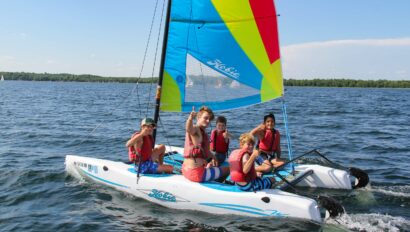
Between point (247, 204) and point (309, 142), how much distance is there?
9.15 metres

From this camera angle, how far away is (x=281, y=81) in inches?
344

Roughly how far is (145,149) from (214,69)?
83.1 inches

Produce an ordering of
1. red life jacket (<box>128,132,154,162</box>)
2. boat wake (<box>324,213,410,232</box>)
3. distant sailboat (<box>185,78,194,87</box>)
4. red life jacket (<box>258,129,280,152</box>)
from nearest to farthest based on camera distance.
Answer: boat wake (<box>324,213,410,232</box>) < red life jacket (<box>128,132,154,162</box>) < distant sailboat (<box>185,78,194,87</box>) < red life jacket (<box>258,129,280,152</box>)

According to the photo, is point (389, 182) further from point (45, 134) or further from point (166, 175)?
point (45, 134)

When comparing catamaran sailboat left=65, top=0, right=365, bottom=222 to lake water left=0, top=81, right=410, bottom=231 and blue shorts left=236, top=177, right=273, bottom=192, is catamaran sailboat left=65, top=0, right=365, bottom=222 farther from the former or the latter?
blue shorts left=236, top=177, right=273, bottom=192

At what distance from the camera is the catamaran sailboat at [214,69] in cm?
796

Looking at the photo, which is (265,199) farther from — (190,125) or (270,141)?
(270,141)

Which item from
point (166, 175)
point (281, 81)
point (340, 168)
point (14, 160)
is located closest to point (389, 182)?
point (340, 168)

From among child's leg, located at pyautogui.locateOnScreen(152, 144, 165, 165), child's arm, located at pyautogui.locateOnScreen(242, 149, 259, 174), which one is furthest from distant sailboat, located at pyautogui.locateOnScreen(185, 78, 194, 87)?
child's arm, located at pyautogui.locateOnScreen(242, 149, 259, 174)

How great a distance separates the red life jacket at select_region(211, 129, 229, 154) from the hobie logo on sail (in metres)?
1.23

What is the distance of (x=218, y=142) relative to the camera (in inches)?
357

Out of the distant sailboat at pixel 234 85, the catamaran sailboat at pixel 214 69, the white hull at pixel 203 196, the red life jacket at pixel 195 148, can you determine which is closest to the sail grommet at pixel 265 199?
the white hull at pixel 203 196

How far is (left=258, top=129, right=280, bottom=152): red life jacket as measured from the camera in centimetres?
924

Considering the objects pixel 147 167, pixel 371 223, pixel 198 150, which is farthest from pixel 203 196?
pixel 371 223
